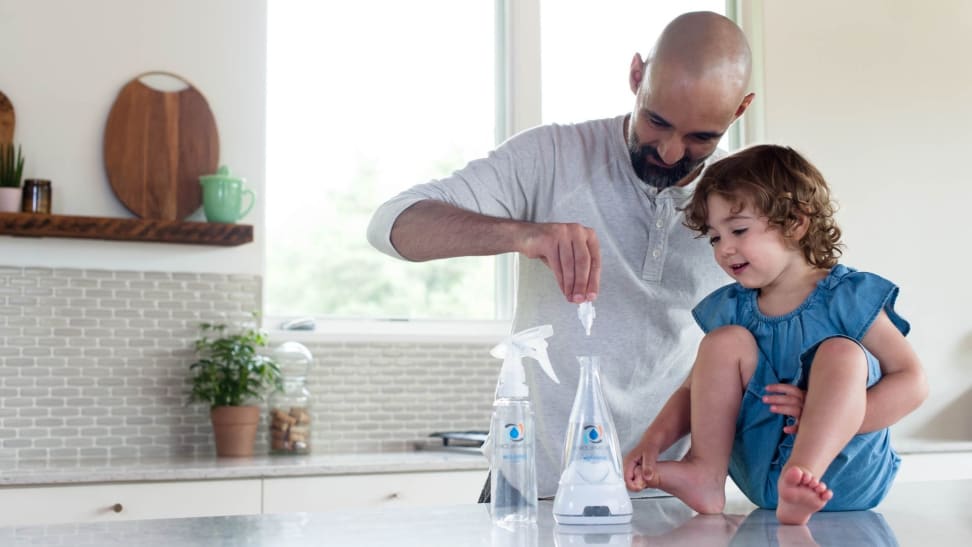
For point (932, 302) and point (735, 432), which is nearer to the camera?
point (735, 432)

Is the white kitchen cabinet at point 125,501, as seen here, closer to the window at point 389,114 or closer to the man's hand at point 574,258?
the window at point 389,114

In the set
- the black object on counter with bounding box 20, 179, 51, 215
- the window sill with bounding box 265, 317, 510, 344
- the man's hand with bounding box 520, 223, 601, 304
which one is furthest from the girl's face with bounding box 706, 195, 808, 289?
the black object on counter with bounding box 20, 179, 51, 215

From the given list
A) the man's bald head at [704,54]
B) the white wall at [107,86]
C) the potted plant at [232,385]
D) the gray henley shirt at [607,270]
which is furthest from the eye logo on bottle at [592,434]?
the white wall at [107,86]

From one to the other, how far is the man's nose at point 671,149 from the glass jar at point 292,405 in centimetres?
195

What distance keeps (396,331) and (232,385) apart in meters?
0.71

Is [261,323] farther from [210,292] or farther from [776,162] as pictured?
[776,162]

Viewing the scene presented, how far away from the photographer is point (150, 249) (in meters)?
3.37

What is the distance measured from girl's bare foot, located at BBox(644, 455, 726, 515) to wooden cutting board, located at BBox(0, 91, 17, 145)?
2.58 metres

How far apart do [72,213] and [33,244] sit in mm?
154

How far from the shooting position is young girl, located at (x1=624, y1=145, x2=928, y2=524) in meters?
1.35

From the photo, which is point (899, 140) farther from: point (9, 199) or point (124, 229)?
point (9, 199)

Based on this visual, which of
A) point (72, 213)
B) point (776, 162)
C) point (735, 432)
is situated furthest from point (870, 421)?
point (72, 213)

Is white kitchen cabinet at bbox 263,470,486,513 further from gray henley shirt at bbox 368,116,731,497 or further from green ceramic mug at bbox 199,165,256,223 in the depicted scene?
gray henley shirt at bbox 368,116,731,497

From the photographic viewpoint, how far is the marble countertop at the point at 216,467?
2.76m
